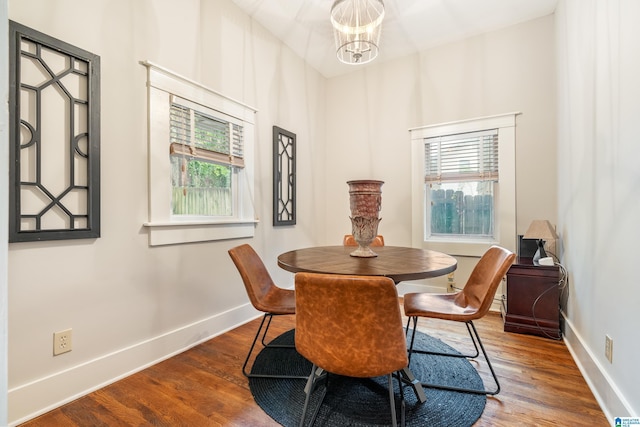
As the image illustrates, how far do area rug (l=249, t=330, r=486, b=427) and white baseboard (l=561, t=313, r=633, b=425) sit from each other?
56 cm

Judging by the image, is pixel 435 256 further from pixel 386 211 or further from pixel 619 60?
pixel 386 211

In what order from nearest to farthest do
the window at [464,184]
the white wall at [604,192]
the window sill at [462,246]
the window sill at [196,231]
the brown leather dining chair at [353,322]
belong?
the brown leather dining chair at [353,322], the white wall at [604,192], the window sill at [196,231], the window at [464,184], the window sill at [462,246]

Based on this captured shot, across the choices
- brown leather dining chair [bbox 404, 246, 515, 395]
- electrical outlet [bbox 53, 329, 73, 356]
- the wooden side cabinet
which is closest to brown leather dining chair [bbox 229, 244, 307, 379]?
brown leather dining chair [bbox 404, 246, 515, 395]

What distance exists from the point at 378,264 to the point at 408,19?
263cm

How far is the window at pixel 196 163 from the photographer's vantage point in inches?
81.9

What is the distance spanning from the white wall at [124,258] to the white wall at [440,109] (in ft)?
4.83

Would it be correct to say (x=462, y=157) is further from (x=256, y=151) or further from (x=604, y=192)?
(x=256, y=151)

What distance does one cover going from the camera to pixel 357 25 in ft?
7.55

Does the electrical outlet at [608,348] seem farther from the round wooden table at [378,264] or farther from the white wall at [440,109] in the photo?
the white wall at [440,109]

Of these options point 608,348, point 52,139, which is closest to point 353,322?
point 608,348

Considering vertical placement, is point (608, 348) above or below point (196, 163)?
below

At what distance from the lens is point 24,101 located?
1.47 m

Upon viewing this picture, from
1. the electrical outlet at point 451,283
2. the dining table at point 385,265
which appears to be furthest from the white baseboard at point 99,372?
the electrical outlet at point 451,283

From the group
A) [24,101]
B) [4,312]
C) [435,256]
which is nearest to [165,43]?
[24,101]
